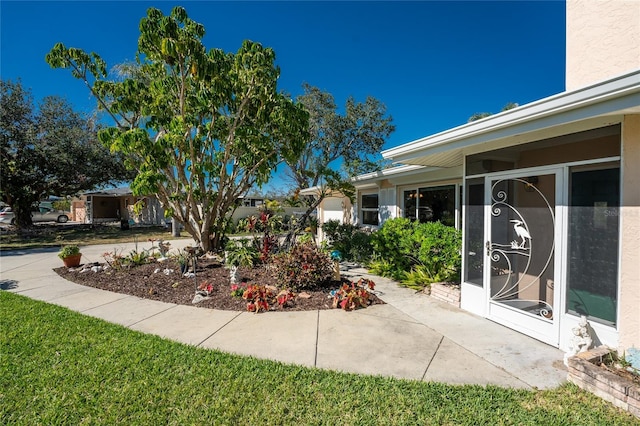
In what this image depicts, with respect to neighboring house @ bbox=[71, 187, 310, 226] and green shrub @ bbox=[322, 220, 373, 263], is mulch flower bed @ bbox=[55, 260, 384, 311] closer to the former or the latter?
green shrub @ bbox=[322, 220, 373, 263]

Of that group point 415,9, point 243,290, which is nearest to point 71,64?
point 243,290

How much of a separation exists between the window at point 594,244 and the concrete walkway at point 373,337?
742 mm

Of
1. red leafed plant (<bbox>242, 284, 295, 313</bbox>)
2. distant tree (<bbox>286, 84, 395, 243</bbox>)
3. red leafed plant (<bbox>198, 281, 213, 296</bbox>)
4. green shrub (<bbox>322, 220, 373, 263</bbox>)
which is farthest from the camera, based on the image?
distant tree (<bbox>286, 84, 395, 243</bbox>)

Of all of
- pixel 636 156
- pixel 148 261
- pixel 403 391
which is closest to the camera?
pixel 403 391

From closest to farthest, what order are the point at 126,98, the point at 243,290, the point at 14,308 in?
the point at 14,308, the point at 243,290, the point at 126,98

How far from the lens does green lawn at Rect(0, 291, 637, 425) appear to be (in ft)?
7.94

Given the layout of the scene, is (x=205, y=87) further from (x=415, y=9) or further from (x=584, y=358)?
(x=584, y=358)

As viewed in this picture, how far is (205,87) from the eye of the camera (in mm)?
7156

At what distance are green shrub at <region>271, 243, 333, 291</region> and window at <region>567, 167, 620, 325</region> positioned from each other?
3.86 m

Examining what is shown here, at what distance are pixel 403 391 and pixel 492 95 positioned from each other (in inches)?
634

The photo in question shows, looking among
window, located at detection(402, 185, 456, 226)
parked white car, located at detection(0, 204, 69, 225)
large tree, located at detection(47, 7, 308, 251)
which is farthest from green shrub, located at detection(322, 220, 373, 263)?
parked white car, located at detection(0, 204, 69, 225)

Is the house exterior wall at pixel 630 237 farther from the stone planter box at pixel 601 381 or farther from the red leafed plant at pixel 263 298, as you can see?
the red leafed plant at pixel 263 298

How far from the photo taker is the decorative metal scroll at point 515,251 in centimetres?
389

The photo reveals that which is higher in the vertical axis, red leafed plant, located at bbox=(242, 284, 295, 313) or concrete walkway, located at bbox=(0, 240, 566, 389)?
red leafed plant, located at bbox=(242, 284, 295, 313)
